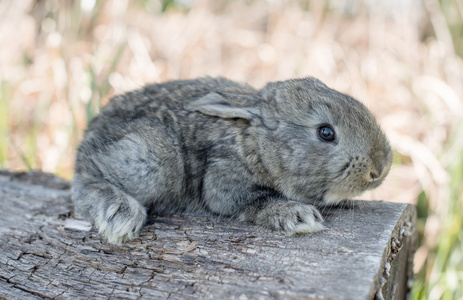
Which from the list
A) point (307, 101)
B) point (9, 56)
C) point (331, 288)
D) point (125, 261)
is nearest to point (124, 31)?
point (9, 56)

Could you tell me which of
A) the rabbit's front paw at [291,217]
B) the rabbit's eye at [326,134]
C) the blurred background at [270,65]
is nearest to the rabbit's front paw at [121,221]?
the rabbit's front paw at [291,217]

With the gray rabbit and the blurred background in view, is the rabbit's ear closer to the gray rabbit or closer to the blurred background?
the gray rabbit

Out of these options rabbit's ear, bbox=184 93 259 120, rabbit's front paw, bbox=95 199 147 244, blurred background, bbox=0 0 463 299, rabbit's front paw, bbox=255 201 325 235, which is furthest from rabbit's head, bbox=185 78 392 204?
blurred background, bbox=0 0 463 299

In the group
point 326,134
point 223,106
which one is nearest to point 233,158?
point 223,106

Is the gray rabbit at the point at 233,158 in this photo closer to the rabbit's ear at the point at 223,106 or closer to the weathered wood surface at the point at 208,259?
the rabbit's ear at the point at 223,106

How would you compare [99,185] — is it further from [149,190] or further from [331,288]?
[331,288]

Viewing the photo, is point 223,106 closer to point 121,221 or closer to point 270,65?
point 121,221
